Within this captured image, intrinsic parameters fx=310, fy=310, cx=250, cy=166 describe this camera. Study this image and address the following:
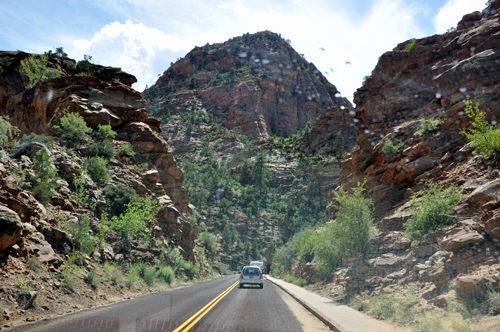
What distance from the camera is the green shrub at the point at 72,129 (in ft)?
73.6

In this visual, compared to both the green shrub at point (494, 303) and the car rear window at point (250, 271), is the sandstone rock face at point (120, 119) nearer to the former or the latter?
the car rear window at point (250, 271)

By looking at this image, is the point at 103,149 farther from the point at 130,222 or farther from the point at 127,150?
the point at 130,222

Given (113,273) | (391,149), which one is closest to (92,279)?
(113,273)

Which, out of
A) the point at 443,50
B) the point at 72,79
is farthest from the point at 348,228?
the point at 72,79

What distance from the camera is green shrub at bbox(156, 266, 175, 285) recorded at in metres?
20.2

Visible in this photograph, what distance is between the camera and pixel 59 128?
22.8 m

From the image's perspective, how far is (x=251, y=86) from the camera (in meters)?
145

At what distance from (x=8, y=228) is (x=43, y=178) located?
5.81 m

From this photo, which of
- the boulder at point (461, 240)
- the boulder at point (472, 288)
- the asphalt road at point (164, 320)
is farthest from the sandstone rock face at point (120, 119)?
the boulder at point (472, 288)

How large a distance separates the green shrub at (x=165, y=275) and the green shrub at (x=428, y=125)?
19.9m

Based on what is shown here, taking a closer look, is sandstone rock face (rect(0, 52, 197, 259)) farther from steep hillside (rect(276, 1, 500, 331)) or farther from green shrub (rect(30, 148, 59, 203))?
steep hillside (rect(276, 1, 500, 331))

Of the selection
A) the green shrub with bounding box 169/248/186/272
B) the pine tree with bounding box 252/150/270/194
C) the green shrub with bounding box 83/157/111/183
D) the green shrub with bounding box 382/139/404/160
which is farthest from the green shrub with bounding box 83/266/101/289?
the pine tree with bounding box 252/150/270/194

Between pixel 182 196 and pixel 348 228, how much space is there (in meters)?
18.3

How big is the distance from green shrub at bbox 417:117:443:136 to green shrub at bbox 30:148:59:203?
22918mm
